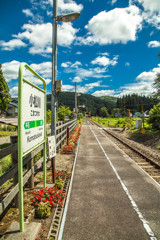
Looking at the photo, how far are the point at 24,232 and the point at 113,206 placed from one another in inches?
83.2

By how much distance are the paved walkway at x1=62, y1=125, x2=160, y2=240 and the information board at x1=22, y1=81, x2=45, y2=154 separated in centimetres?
186

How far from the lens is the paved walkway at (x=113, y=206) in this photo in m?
2.91

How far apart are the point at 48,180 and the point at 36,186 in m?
0.62

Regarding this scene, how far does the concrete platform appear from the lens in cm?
259

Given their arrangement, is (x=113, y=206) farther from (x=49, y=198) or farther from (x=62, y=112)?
(x=62, y=112)

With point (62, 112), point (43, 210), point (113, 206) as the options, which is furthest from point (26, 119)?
point (62, 112)

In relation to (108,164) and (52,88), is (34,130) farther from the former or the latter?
(108,164)

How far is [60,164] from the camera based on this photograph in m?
7.04

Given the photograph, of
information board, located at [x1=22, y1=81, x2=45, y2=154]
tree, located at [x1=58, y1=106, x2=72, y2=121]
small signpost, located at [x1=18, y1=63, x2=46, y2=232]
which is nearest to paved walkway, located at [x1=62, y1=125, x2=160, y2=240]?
small signpost, located at [x1=18, y1=63, x2=46, y2=232]

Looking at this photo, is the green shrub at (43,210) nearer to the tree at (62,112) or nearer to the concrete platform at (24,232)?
the concrete platform at (24,232)

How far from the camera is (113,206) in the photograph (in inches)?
148

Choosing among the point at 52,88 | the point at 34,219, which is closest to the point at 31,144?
the point at 34,219

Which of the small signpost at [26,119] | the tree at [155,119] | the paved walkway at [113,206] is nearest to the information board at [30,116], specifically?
the small signpost at [26,119]

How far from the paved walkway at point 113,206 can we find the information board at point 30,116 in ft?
6.12
